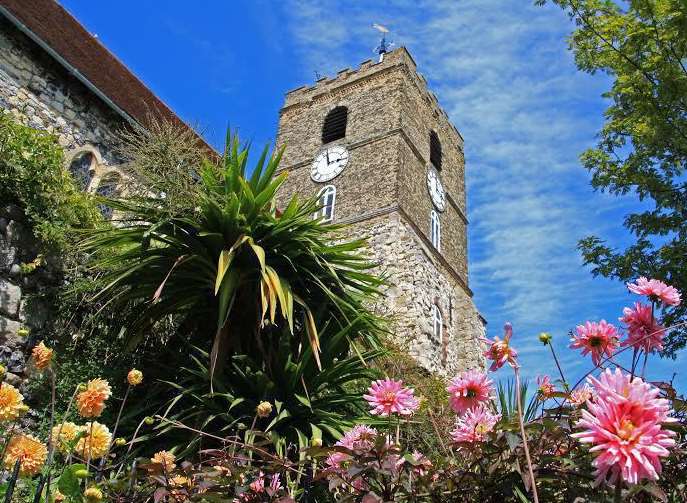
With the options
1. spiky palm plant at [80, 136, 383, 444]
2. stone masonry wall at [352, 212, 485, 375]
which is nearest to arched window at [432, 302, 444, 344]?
stone masonry wall at [352, 212, 485, 375]

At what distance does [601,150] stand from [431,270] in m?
9.01

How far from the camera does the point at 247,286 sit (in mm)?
5172

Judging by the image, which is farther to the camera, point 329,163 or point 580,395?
point 329,163

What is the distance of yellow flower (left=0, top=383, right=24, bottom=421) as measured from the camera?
2125 millimetres

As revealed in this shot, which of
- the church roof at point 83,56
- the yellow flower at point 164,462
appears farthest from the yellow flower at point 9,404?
the church roof at point 83,56

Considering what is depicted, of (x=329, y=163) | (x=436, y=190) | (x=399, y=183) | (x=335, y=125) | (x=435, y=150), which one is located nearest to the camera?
(x=399, y=183)

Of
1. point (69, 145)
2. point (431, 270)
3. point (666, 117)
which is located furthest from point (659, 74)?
point (431, 270)

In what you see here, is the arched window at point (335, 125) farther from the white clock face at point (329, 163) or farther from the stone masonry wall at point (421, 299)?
the stone masonry wall at point (421, 299)

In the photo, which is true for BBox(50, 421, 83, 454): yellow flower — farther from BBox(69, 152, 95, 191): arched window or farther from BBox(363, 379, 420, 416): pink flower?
BBox(69, 152, 95, 191): arched window

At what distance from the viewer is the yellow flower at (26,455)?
6.91ft

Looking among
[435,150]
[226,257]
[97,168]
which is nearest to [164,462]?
[226,257]

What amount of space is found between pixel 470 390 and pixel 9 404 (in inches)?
70.7

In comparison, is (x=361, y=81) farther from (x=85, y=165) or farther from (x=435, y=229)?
(x=85, y=165)

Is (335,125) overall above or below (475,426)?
above
